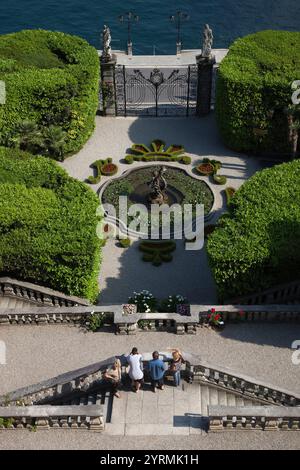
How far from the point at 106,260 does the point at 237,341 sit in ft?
33.1

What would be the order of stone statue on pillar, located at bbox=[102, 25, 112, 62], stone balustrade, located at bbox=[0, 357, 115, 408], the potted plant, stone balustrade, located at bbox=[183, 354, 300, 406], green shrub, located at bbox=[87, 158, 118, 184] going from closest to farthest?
stone balustrade, located at bbox=[183, 354, 300, 406]
stone balustrade, located at bbox=[0, 357, 115, 408]
the potted plant
green shrub, located at bbox=[87, 158, 118, 184]
stone statue on pillar, located at bbox=[102, 25, 112, 62]

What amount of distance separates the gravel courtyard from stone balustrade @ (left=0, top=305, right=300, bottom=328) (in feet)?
13.1

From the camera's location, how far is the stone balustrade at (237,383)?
21.3 metres

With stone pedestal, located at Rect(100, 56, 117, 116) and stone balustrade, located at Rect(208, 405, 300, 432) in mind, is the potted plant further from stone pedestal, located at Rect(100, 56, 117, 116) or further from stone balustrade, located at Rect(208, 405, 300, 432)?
stone pedestal, located at Rect(100, 56, 117, 116)

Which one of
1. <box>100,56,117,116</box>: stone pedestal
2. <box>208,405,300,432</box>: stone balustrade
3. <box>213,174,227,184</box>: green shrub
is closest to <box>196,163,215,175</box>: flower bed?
<box>213,174,227,184</box>: green shrub

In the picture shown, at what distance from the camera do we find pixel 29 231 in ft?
84.9

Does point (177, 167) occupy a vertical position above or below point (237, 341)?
above

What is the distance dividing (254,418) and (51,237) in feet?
39.3

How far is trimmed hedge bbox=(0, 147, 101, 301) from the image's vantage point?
25406mm

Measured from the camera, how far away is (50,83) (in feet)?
118

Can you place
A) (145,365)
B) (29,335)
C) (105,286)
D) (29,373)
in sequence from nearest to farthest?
(145,365), (29,373), (29,335), (105,286)

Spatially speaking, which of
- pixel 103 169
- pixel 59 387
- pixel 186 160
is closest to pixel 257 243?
pixel 59 387
